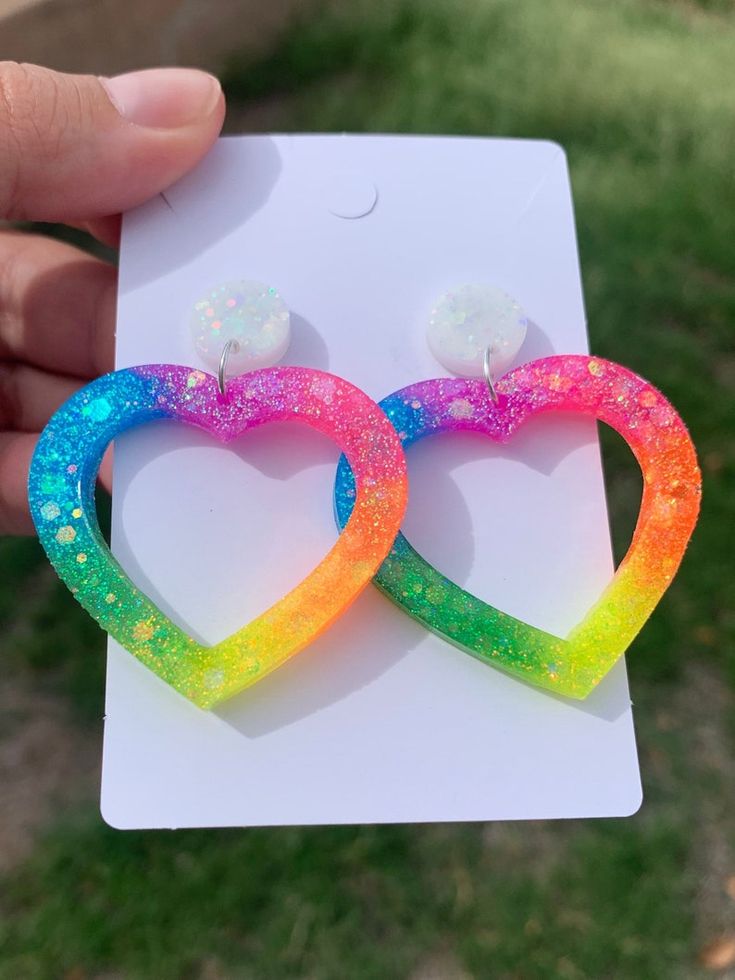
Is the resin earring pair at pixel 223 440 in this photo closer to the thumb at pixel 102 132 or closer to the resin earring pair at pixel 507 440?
the resin earring pair at pixel 507 440

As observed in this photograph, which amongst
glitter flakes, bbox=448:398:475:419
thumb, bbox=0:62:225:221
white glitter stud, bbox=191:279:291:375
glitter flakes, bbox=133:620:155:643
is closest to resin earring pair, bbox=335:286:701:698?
glitter flakes, bbox=448:398:475:419

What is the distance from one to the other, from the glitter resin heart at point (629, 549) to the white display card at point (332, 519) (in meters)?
0.06

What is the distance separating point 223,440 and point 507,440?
550mm

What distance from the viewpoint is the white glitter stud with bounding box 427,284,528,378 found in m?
1.79

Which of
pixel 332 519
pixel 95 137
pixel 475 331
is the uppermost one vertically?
pixel 95 137

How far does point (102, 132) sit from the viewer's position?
1.95m

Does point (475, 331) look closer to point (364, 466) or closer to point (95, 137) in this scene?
point (364, 466)

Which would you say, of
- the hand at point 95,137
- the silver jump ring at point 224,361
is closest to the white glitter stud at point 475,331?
the silver jump ring at point 224,361

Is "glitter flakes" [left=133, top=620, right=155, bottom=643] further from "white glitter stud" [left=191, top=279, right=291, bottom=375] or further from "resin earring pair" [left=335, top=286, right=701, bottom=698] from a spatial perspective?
"white glitter stud" [left=191, top=279, right=291, bottom=375]

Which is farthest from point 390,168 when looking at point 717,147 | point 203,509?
point 717,147

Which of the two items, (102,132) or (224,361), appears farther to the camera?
(102,132)

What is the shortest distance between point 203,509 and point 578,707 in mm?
784

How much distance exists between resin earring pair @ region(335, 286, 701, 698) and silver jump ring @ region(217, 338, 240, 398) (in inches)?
10.5

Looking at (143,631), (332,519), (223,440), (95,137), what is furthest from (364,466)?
(95,137)
